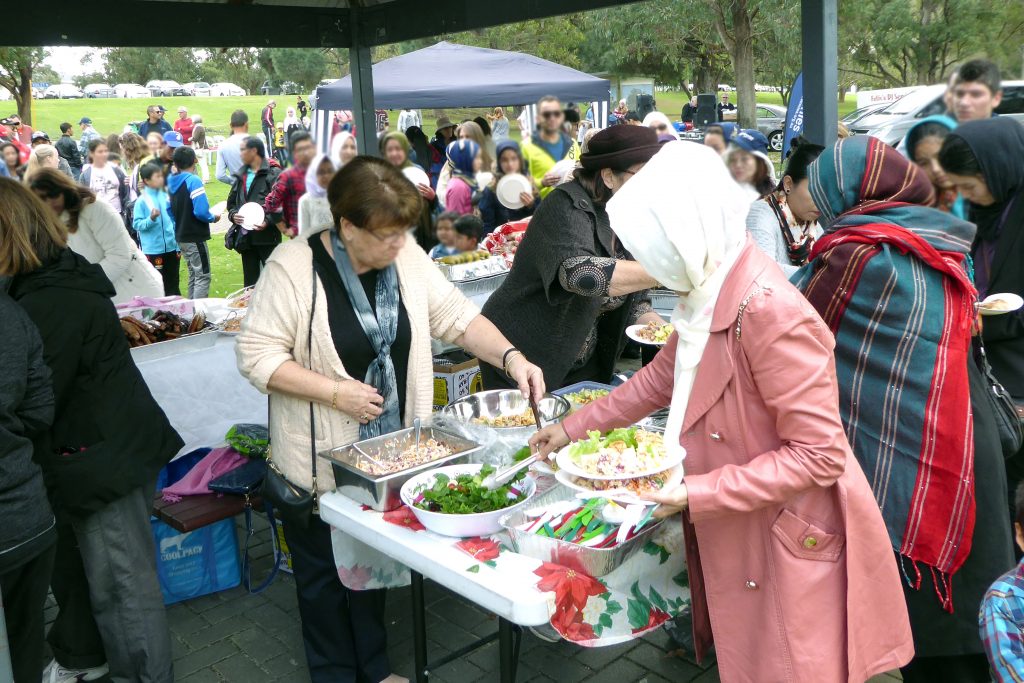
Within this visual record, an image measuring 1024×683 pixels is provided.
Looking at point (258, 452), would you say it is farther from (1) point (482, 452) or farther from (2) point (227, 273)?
(2) point (227, 273)

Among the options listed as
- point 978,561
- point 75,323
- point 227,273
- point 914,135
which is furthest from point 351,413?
point 227,273

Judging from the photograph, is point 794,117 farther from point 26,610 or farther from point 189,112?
point 189,112

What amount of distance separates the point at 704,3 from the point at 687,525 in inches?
462

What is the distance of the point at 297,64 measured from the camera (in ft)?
15.5

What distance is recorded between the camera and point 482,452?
2.41m

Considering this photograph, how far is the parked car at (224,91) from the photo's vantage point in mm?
5578

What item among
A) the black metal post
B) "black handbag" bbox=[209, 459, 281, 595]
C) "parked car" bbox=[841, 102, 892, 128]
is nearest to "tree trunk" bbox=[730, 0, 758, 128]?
"parked car" bbox=[841, 102, 892, 128]

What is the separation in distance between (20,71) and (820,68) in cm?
700

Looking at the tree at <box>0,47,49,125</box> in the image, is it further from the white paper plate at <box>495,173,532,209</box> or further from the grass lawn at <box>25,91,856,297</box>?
the white paper plate at <box>495,173,532,209</box>

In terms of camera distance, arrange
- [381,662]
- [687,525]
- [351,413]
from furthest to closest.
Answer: [381,662]
[351,413]
[687,525]

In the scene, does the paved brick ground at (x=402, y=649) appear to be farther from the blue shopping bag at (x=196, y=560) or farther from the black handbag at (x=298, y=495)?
the black handbag at (x=298, y=495)

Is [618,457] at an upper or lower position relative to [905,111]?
lower

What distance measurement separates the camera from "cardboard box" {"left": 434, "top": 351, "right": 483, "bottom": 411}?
4516 mm

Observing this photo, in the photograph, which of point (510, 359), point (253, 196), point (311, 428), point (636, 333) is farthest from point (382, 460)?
point (253, 196)
